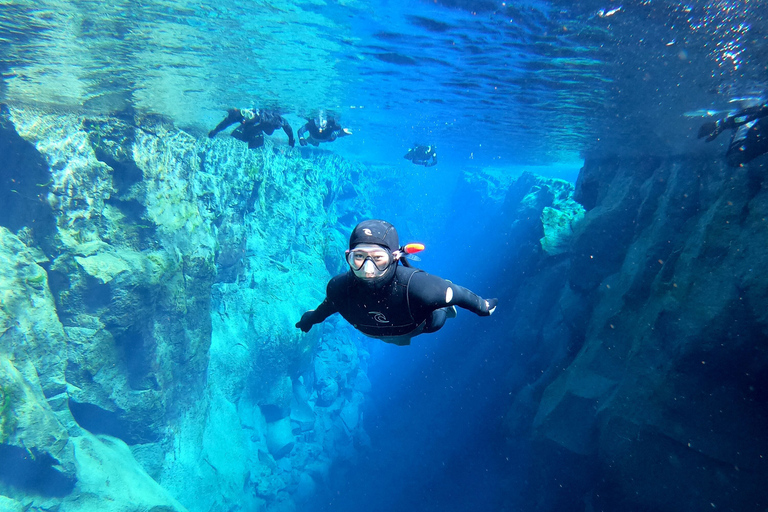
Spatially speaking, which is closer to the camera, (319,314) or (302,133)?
(319,314)

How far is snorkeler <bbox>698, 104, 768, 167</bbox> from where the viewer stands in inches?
282

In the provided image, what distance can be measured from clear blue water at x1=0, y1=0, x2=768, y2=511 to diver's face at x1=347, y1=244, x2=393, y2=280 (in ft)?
27.4

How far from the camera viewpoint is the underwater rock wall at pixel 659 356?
6.66 m

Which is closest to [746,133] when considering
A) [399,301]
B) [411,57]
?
[411,57]

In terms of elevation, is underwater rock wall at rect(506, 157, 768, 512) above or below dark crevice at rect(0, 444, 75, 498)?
above

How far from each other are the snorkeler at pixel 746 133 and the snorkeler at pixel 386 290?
882 centimetres

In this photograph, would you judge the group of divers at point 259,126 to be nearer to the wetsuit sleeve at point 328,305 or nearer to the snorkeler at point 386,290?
the wetsuit sleeve at point 328,305

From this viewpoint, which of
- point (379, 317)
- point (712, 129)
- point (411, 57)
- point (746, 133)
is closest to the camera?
point (379, 317)

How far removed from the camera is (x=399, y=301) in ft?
8.42

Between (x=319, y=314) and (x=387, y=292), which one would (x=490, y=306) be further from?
(x=319, y=314)

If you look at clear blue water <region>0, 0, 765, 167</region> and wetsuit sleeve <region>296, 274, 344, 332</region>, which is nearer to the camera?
wetsuit sleeve <region>296, 274, 344, 332</region>

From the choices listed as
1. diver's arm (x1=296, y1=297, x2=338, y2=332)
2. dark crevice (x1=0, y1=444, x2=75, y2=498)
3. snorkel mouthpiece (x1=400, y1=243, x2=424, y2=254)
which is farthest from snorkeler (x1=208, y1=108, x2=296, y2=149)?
dark crevice (x1=0, y1=444, x2=75, y2=498)

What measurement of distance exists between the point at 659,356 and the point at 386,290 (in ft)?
29.3

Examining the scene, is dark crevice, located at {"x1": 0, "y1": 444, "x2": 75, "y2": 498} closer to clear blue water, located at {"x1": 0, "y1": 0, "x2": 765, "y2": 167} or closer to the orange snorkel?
clear blue water, located at {"x1": 0, "y1": 0, "x2": 765, "y2": 167}
